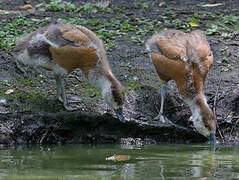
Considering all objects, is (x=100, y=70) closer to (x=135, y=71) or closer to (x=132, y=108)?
(x=132, y=108)

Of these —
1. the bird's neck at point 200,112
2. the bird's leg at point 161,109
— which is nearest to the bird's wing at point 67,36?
the bird's leg at point 161,109

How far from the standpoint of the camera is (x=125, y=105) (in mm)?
8492

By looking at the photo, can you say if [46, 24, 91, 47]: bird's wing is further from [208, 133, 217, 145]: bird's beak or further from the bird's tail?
[208, 133, 217, 145]: bird's beak

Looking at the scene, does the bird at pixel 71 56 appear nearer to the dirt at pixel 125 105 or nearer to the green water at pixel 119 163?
the dirt at pixel 125 105

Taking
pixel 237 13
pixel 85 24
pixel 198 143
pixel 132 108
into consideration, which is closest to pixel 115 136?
pixel 132 108

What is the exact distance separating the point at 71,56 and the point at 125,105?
1.25m

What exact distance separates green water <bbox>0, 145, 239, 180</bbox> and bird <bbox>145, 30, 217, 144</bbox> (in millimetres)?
411

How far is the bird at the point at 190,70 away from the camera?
7.82 metres

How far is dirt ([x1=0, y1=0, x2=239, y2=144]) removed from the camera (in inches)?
309

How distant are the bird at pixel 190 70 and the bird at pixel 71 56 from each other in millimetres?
816

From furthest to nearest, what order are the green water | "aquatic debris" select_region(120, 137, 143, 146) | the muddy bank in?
"aquatic debris" select_region(120, 137, 143, 146)
the muddy bank
the green water

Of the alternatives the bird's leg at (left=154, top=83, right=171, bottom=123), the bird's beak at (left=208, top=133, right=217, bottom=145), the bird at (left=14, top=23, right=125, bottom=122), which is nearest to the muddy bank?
the bird's leg at (left=154, top=83, right=171, bottom=123)

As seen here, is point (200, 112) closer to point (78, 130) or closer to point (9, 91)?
point (78, 130)

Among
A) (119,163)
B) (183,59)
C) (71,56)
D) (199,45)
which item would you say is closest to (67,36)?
(71,56)
